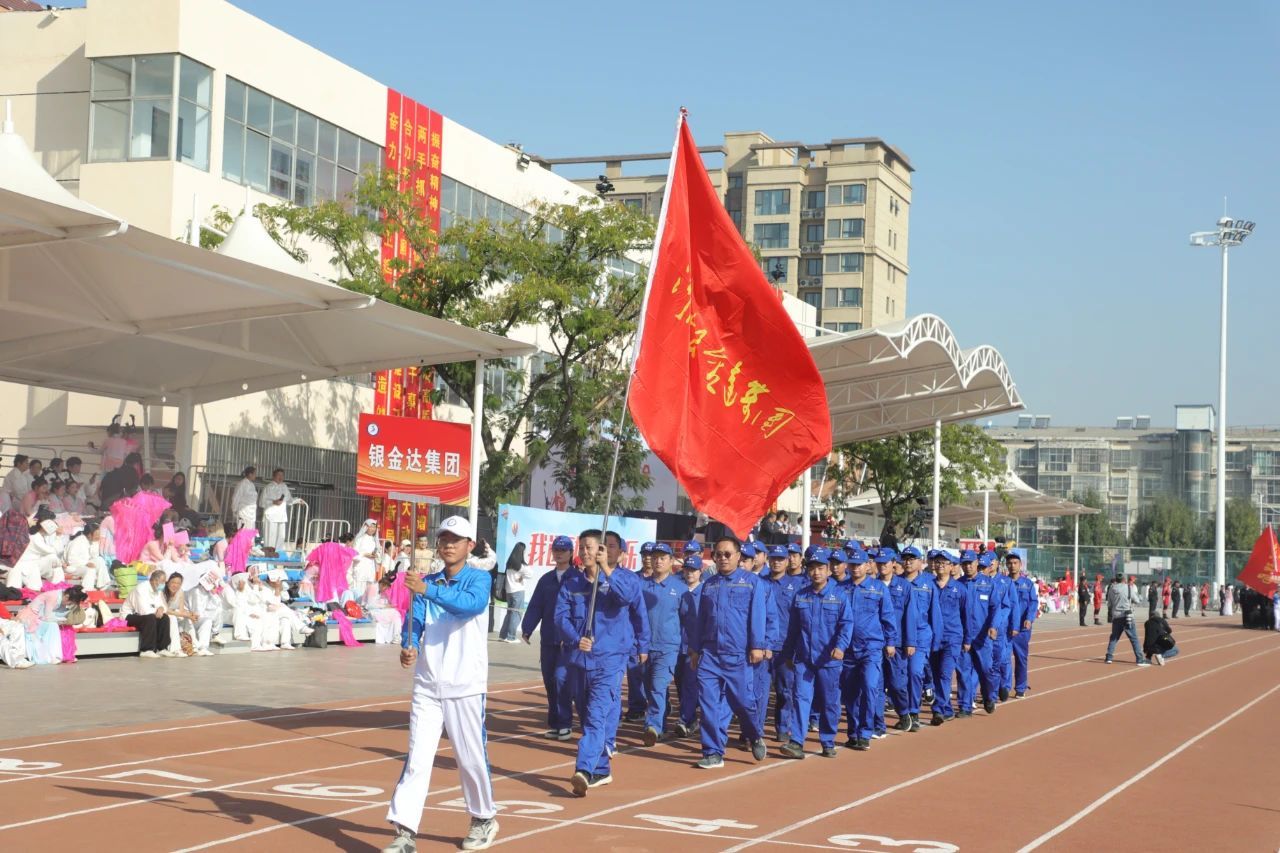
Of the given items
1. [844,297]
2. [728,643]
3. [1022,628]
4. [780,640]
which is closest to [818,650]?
[780,640]

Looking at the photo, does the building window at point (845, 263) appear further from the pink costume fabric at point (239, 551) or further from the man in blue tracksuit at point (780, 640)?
the man in blue tracksuit at point (780, 640)

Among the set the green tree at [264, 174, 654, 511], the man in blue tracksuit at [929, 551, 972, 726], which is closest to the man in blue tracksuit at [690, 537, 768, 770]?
the man in blue tracksuit at [929, 551, 972, 726]

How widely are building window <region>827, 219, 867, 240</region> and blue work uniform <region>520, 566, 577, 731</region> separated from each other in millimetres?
75052

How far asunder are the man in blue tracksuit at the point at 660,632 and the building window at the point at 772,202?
75.6 meters

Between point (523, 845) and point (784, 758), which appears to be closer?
point (523, 845)

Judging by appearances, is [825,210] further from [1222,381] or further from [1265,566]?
[1265,566]

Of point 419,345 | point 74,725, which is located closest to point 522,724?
point 74,725

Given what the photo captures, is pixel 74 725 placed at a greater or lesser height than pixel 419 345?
lesser

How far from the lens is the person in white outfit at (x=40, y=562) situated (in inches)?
709

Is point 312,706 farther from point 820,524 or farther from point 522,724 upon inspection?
point 820,524

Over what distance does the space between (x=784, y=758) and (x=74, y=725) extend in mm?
5778

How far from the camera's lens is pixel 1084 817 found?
9.73m

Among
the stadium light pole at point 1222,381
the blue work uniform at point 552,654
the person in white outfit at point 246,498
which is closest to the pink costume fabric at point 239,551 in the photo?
the person in white outfit at point 246,498

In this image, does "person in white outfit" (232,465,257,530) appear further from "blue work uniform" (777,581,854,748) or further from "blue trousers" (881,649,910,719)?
"blue work uniform" (777,581,854,748)
